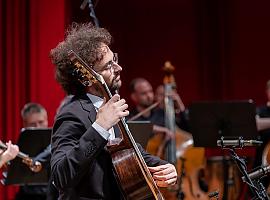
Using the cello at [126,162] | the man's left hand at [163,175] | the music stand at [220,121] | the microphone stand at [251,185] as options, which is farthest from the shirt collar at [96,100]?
the music stand at [220,121]

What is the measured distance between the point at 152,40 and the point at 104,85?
5.61m

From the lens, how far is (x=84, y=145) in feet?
8.37

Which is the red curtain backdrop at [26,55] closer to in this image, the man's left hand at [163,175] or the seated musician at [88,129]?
the seated musician at [88,129]

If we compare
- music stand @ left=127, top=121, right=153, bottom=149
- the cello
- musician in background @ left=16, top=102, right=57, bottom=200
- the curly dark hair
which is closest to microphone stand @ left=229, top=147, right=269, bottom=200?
the cello

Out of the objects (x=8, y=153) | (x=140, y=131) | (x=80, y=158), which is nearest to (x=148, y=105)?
(x=140, y=131)

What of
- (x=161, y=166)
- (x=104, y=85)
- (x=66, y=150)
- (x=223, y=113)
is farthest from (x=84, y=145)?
(x=223, y=113)

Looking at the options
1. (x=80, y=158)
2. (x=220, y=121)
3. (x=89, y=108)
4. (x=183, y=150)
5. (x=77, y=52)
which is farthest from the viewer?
(x=183, y=150)

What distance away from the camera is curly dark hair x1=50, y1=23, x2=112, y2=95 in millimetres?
2922

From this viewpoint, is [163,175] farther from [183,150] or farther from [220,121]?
[183,150]

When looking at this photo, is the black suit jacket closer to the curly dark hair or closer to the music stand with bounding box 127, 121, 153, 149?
the curly dark hair

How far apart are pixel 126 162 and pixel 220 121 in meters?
2.69

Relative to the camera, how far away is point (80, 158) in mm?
2539

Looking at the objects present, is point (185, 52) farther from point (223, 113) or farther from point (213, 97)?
point (223, 113)

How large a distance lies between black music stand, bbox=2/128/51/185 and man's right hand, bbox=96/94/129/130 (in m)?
Result: 1.96
